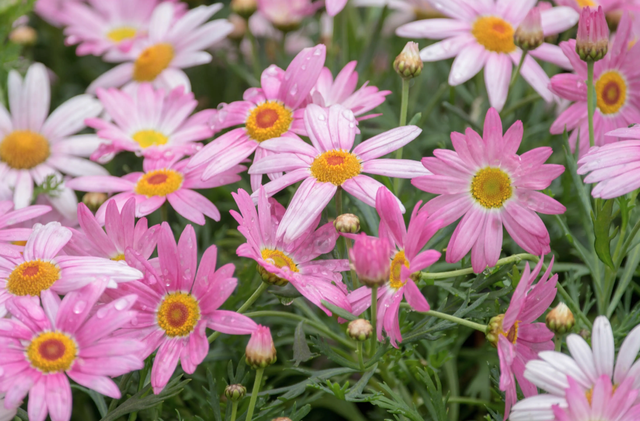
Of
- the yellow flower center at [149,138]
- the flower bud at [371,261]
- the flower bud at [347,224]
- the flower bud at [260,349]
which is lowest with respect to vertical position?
the flower bud at [260,349]

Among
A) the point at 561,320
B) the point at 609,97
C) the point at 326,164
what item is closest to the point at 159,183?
the point at 326,164

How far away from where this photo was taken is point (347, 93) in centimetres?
100

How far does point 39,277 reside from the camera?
2.59 ft

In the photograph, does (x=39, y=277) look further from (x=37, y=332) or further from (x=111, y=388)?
(x=111, y=388)

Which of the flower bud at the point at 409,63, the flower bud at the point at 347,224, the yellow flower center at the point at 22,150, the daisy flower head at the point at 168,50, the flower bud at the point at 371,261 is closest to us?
the flower bud at the point at 371,261

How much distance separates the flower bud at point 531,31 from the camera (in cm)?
96

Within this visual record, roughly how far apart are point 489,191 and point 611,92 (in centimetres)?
32

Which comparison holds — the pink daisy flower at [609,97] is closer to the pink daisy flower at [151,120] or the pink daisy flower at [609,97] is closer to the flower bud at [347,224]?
the flower bud at [347,224]

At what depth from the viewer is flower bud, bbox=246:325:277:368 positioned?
0.75 m

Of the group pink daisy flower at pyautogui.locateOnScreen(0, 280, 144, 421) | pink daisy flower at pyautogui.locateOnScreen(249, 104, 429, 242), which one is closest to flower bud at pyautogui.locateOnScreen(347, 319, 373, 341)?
pink daisy flower at pyautogui.locateOnScreen(249, 104, 429, 242)

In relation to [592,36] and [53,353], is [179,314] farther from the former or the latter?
[592,36]

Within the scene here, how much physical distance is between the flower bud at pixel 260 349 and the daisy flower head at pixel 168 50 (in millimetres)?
664

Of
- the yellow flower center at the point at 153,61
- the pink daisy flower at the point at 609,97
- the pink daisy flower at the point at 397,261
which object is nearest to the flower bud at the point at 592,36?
the pink daisy flower at the point at 609,97

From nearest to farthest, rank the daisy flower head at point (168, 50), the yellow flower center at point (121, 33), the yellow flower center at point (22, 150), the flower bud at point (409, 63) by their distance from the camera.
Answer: the flower bud at point (409, 63) → the yellow flower center at point (22, 150) → the daisy flower head at point (168, 50) → the yellow flower center at point (121, 33)
